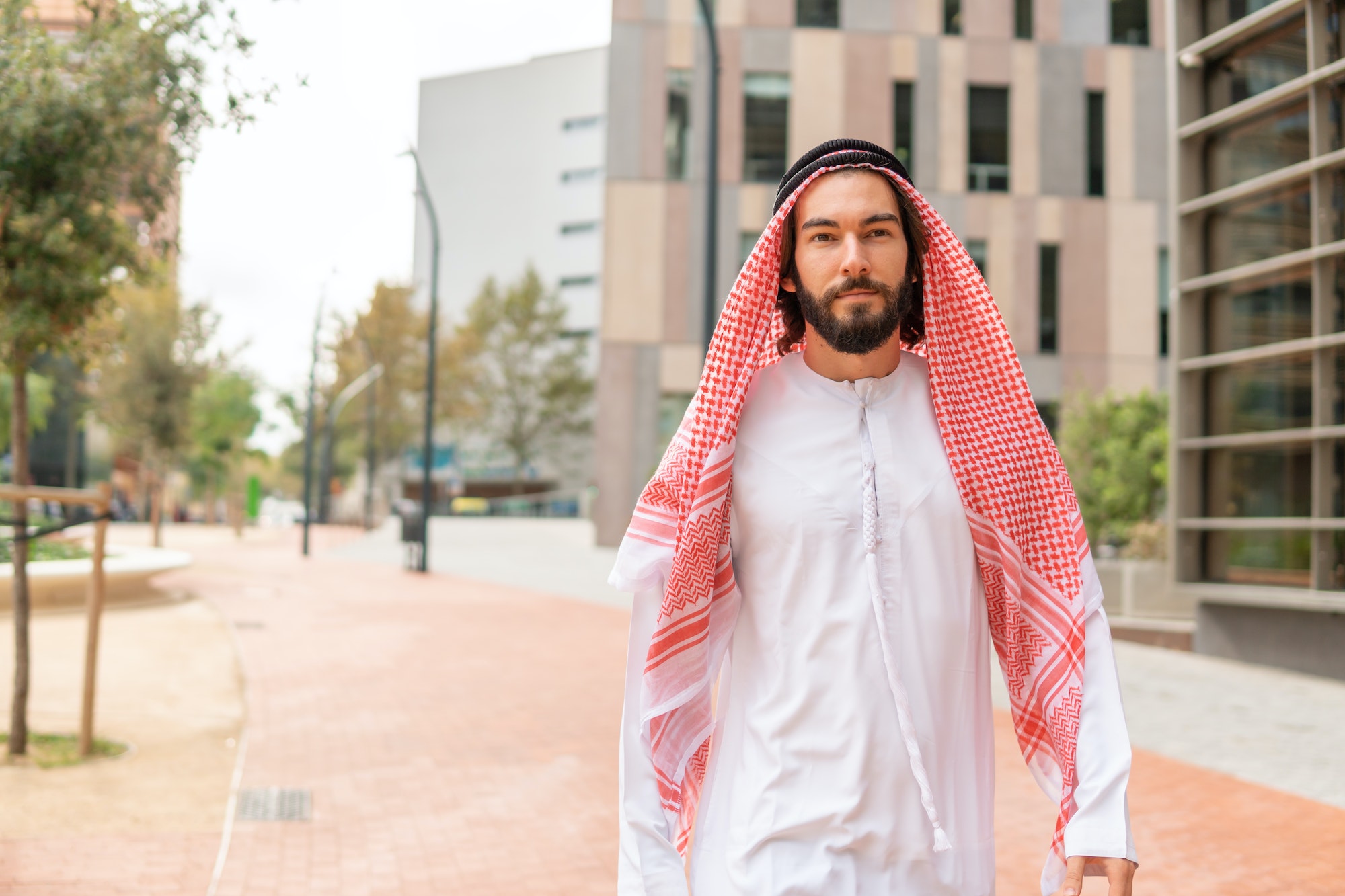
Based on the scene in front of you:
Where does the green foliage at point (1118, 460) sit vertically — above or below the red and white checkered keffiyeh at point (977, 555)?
→ above

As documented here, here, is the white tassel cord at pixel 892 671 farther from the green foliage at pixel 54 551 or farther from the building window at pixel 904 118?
the building window at pixel 904 118

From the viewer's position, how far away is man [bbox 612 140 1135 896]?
2.07 m

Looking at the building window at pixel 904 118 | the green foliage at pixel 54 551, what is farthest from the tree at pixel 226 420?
the green foliage at pixel 54 551

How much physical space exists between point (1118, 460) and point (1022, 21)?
16.3 meters

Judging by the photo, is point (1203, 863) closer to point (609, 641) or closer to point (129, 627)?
point (609, 641)

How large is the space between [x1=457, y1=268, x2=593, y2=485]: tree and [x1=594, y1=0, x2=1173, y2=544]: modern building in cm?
3695

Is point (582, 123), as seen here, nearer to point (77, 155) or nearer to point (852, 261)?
point (77, 155)

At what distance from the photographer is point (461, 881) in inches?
210

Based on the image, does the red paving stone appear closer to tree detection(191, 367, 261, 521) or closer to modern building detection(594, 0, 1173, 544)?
modern building detection(594, 0, 1173, 544)

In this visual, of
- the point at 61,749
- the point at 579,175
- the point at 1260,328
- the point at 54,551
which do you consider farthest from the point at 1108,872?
the point at 579,175

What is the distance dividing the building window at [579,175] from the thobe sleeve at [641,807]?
Answer: 272 ft

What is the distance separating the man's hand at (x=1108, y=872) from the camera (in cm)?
195

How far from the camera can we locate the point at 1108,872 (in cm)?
198

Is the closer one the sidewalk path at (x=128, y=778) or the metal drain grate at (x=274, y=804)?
the sidewalk path at (x=128, y=778)
